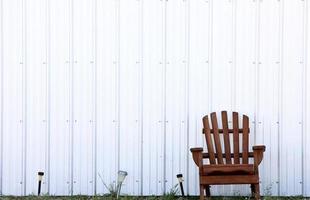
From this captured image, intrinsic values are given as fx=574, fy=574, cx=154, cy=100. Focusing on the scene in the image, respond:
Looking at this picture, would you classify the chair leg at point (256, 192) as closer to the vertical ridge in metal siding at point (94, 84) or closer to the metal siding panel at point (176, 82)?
the metal siding panel at point (176, 82)

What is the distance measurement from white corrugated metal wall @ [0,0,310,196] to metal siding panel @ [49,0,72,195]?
10mm

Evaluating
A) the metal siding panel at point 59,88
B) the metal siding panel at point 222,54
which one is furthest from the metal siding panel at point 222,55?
the metal siding panel at point 59,88

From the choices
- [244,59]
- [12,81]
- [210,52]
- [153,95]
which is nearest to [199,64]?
[210,52]

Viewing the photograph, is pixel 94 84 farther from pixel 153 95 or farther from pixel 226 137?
pixel 226 137

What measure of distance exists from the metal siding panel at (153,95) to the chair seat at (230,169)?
729 millimetres

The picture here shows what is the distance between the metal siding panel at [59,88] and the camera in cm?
575

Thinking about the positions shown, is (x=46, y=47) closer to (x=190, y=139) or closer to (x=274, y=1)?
(x=190, y=139)

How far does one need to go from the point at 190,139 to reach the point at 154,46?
1.00 metres

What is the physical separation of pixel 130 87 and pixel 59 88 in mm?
714

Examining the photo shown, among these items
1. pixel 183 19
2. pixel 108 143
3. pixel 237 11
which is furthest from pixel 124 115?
pixel 237 11

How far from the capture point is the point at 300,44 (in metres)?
5.69

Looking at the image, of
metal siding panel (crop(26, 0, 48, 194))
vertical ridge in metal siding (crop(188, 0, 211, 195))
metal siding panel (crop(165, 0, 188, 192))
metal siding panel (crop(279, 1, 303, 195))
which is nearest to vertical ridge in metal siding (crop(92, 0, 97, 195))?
metal siding panel (crop(26, 0, 48, 194))

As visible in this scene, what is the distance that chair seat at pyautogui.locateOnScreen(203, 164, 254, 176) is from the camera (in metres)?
5.15

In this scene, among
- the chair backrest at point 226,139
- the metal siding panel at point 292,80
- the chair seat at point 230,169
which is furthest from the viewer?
the metal siding panel at point 292,80
